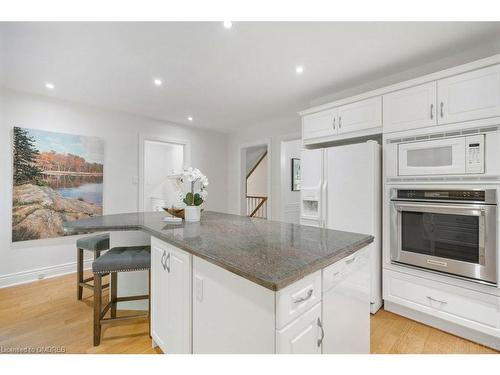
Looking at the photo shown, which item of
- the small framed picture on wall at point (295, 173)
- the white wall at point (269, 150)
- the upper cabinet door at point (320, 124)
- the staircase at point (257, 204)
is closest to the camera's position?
the upper cabinet door at point (320, 124)

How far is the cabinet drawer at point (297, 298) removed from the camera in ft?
2.72

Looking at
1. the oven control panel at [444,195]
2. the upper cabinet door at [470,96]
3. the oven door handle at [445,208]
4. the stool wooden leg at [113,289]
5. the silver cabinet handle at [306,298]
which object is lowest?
the stool wooden leg at [113,289]

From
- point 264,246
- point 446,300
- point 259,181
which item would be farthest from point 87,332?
point 259,181

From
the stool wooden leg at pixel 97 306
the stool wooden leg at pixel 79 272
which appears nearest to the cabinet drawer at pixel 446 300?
the stool wooden leg at pixel 97 306

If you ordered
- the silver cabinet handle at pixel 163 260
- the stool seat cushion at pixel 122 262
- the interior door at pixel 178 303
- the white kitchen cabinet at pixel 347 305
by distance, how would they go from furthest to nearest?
the stool seat cushion at pixel 122 262 < the silver cabinet handle at pixel 163 260 < the interior door at pixel 178 303 < the white kitchen cabinet at pixel 347 305

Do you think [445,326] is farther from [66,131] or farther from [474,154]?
[66,131]

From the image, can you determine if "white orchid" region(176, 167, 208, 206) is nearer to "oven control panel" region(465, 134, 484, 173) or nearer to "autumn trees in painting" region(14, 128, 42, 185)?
"oven control panel" region(465, 134, 484, 173)

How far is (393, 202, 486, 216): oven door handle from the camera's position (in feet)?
5.71

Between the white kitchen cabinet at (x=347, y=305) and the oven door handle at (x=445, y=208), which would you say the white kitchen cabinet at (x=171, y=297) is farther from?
the oven door handle at (x=445, y=208)

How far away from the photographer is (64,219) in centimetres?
320

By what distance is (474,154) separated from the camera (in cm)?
177

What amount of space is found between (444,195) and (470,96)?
78 centimetres

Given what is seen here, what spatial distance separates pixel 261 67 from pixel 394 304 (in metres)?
2.69

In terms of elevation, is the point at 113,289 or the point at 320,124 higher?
the point at 320,124
